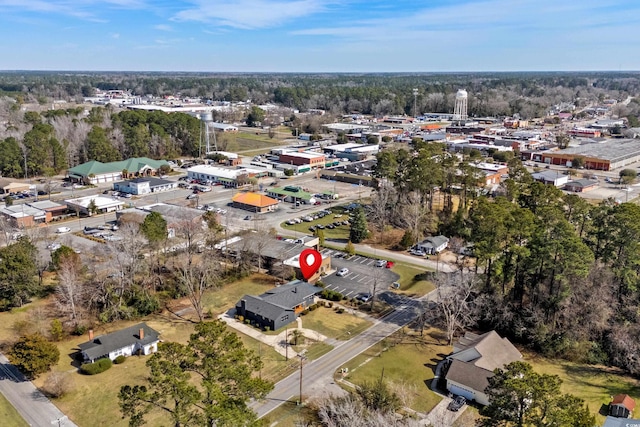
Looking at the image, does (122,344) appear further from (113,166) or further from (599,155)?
(599,155)

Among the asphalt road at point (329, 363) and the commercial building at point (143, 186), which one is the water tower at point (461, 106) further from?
the asphalt road at point (329, 363)

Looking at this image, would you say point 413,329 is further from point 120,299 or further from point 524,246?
point 120,299

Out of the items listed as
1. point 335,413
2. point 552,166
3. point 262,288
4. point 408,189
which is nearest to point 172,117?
point 408,189

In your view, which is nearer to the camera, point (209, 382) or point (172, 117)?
point (209, 382)

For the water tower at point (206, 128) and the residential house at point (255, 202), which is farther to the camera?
the water tower at point (206, 128)

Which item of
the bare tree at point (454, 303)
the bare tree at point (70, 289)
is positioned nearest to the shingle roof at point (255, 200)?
the bare tree at point (70, 289)
